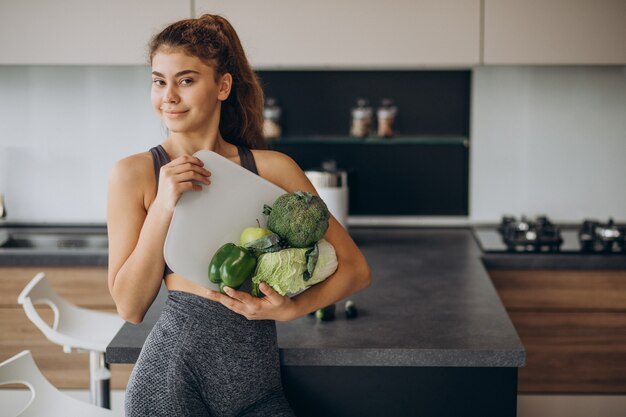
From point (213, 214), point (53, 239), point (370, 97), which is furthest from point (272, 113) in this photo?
point (213, 214)

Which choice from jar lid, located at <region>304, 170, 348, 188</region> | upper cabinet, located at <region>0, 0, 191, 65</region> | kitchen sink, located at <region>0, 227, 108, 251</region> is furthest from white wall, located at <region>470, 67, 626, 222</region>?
kitchen sink, located at <region>0, 227, 108, 251</region>

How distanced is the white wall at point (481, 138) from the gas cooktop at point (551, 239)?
0.27 m

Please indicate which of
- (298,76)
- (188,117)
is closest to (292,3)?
(298,76)

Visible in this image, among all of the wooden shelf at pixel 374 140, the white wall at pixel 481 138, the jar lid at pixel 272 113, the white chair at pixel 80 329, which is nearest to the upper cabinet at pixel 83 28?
the white wall at pixel 481 138

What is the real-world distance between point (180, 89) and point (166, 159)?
0.50 feet

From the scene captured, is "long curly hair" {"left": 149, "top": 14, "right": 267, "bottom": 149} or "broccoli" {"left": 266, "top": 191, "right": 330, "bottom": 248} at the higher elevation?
"long curly hair" {"left": 149, "top": 14, "right": 267, "bottom": 149}

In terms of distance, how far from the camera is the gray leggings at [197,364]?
1.59 metres

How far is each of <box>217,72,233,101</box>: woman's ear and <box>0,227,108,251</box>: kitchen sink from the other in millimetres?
1935

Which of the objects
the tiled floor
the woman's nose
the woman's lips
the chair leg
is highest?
the woman's nose

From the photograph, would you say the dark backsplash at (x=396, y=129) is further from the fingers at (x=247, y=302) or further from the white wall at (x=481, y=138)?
the fingers at (x=247, y=302)

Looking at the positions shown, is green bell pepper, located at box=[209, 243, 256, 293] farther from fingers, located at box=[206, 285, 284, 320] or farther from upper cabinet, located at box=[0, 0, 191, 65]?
upper cabinet, located at box=[0, 0, 191, 65]

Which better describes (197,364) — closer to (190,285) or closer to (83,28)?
(190,285)

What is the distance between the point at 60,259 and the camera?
10.5 feet

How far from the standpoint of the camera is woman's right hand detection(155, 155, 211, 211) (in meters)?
1.48
